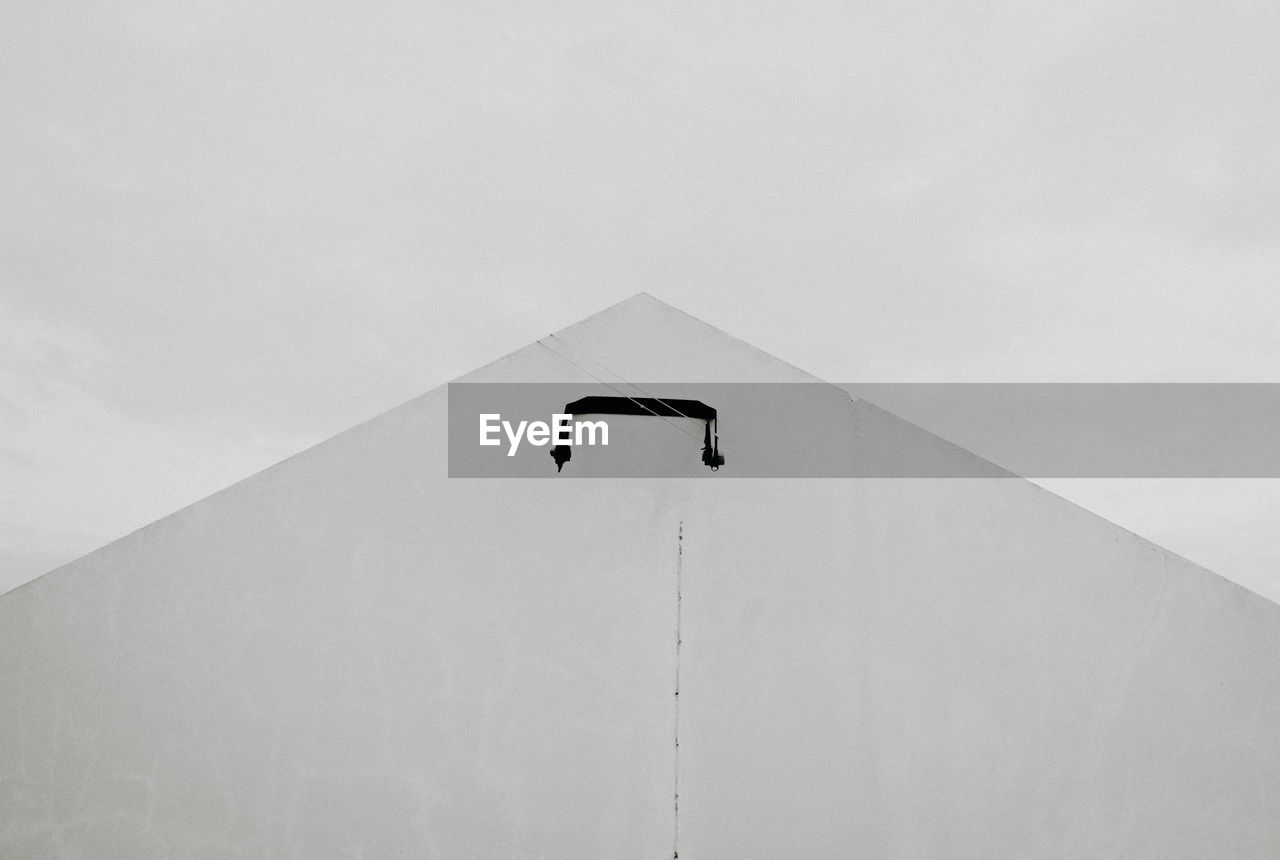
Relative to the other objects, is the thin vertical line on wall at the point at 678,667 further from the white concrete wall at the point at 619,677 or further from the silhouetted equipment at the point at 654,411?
the silhouetted equipment at the point at 654,411

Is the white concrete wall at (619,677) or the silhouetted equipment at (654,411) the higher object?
the silhouetted equipment at (654,411)

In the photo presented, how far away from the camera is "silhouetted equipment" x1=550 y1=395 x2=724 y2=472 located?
161 cm

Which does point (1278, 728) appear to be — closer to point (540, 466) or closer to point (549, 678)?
point (549, 678)

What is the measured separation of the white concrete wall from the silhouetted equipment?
74mm

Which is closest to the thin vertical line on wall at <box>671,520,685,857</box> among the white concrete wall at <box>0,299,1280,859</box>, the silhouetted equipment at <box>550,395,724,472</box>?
the white concrete wall at <box>0,299,1280,859</box>

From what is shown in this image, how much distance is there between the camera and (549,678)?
1.54 metres

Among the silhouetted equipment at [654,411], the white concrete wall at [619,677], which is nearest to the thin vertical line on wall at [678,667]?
the white concrete wall at [619,677]

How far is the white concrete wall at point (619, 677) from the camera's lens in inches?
57.5

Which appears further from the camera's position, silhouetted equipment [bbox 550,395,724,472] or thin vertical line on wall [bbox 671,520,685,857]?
silhouetted equipment [bbox 550,395,724,472]

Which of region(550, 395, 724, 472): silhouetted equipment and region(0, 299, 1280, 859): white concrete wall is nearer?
region(0, 299, 1280, 859): white concrete wall

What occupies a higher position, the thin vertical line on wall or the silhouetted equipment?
the silhouetted equipment

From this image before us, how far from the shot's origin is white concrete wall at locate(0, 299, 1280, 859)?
1.46 m

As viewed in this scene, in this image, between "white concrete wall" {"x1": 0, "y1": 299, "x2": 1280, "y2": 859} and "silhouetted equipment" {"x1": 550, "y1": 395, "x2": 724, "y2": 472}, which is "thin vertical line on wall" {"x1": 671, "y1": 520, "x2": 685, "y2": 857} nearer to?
"white concrete wall" {"x1": 0, "y1": 299, "x2": 1280, "y2": 859}

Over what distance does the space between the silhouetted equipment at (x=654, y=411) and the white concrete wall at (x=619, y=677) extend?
0.07 m
